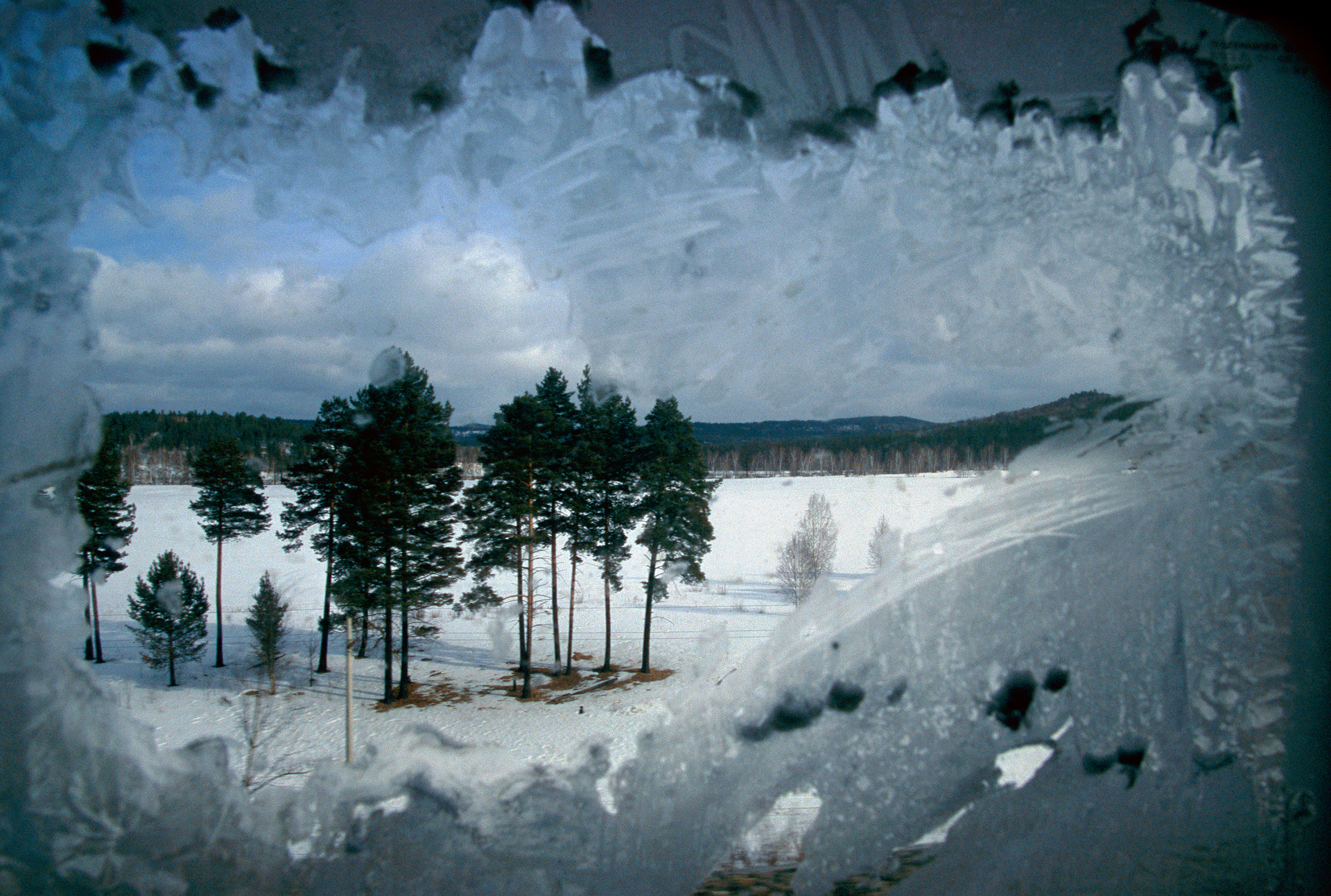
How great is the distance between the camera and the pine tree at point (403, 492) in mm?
2021

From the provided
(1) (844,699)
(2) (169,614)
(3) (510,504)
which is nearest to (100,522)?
(2) (169,614)

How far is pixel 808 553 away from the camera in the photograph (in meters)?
2.31

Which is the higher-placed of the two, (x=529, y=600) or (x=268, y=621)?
(x=529, y=600)

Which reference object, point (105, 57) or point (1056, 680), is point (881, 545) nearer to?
point (1056, 680)

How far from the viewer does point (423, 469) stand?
2.11m

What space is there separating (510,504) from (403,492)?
36 cm

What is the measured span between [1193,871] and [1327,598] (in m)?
0.89

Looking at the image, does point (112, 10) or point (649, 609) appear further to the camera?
point (649, 609)

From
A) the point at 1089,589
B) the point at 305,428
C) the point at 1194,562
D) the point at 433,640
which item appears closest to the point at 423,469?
the point at 305,428

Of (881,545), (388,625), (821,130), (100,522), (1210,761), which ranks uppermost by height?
(821,130)

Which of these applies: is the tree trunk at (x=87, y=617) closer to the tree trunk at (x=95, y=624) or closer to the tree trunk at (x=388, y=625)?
the tree trunk at (x=95, y=624)

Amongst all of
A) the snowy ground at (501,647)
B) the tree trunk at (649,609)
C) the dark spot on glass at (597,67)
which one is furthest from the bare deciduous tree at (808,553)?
the dark spot on glass at (597,67)

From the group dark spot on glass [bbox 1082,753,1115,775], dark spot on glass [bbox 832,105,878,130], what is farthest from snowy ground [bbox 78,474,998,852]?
dark spot on glass [bbox 832,105,878,130]

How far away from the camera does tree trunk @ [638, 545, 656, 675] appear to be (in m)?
2.25
